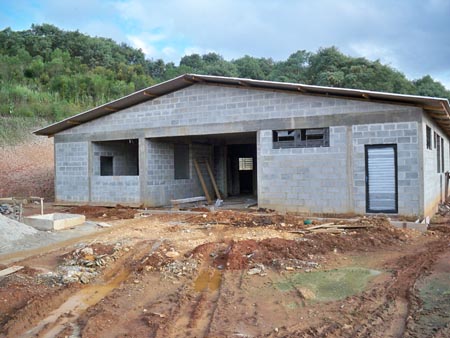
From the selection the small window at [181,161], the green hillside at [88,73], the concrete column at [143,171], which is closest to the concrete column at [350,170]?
the concrete column at [143,171]

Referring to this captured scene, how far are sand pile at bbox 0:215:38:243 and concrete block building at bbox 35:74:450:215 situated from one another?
6293 millimetres

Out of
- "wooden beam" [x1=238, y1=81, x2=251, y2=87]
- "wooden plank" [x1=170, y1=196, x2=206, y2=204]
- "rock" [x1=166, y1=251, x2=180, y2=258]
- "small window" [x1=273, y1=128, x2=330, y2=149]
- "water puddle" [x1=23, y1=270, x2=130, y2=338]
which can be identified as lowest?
"water puddle" [x1=23, y1=270, x2=130, y2=338]

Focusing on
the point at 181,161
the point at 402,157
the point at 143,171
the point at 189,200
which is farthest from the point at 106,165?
the point at 402,157

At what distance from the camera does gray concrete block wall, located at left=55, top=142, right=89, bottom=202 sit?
18531 millimetres

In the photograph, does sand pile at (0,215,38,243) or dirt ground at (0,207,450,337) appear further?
sand pile at (0,215,38,243)

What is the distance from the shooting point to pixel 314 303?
18.7 ft

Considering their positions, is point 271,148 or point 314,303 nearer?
point 314,303

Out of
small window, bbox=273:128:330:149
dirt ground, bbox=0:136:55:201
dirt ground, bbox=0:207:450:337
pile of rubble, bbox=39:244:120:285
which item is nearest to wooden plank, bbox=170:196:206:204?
small window, bbox=273:128:330:149

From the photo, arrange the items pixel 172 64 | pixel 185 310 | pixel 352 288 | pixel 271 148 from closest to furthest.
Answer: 1. pixel 185 310
2. pixel 352 288
3. pixel 271 148
4. pixel 172 64

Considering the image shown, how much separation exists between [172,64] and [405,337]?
61988mm

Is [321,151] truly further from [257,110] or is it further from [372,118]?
[257,110]

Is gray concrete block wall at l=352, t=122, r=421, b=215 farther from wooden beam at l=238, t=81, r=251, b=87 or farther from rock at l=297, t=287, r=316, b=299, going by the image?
rock at l=297, t=287, r=316, b=299

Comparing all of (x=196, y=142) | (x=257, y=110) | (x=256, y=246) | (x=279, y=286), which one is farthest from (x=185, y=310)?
(x=196, y=142)

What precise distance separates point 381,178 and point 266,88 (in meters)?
4.79
